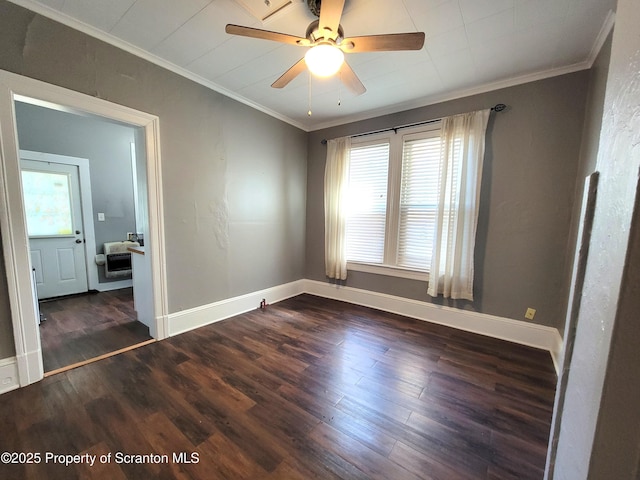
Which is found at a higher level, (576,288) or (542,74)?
(542,74)

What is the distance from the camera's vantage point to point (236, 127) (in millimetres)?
3020

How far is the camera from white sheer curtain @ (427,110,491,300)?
2.64 metres

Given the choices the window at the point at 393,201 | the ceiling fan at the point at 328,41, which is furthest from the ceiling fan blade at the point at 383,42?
the window at the point at 393,201

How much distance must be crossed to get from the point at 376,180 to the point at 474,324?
2136 mm

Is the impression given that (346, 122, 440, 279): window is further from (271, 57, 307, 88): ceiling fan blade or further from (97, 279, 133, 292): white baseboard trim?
(97, 279, 133, 292): white baseboard trim

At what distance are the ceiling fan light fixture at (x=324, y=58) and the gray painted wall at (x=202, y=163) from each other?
5.53 ft

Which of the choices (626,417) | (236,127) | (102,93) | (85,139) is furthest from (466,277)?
(85,139)

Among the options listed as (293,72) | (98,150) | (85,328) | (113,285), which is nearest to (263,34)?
(293,72)

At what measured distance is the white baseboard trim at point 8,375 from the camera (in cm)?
170

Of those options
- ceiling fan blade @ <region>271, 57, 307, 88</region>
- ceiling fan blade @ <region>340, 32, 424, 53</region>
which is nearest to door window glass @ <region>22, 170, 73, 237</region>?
ceiling fan blade @ <region>271, 57, 307, 88</region>

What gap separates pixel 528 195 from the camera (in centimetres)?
250

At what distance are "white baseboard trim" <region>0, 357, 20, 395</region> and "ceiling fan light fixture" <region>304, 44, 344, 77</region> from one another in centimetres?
290

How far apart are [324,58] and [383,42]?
0.37 meters

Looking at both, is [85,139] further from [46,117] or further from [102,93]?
[102,93]
